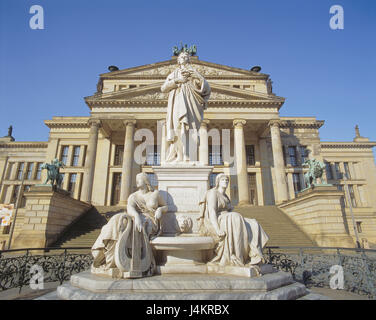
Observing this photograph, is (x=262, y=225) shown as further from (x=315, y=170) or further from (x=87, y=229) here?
(x=87, y=229)

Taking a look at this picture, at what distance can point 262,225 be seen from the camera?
19.4 metres

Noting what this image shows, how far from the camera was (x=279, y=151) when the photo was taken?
28.2m

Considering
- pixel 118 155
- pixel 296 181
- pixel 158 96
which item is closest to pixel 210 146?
pixel 158 96

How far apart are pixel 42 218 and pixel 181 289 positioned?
19.1 m

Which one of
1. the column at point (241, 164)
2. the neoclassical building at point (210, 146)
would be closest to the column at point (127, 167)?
the neoclassical building at point (210, 146)

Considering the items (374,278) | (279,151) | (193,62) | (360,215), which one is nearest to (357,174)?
(360,215)

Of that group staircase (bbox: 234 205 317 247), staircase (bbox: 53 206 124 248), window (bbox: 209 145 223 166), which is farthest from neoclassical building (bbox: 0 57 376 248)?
staircase (bbox: 234 205 317 247)

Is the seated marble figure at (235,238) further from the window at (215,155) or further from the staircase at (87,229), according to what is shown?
the window at (215,155)

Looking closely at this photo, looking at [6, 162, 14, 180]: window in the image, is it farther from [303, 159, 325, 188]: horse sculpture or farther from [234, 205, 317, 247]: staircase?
[303, 159, 325, 188]: horse sculpture

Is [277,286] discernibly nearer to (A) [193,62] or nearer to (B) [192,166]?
(B) [192,166]

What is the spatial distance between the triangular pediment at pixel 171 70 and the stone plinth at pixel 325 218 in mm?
23257

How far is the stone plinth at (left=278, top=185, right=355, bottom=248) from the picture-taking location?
57.6 ft

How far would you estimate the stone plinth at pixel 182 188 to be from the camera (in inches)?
171
